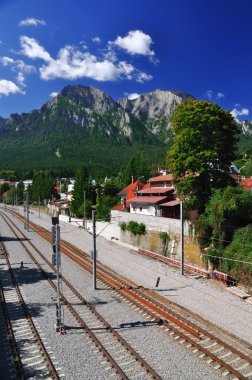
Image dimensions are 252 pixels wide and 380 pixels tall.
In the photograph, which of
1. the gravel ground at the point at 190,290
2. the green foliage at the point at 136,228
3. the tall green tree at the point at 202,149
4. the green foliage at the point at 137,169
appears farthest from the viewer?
the green foliage at the point at 137,169

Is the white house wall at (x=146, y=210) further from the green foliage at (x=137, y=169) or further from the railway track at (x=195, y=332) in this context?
the green foliage at (x=137, y=169)

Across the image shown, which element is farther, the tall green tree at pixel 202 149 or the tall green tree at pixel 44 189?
the tall green tree at pixel 44 189

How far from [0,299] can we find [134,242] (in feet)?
78.1

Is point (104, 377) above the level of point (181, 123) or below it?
below

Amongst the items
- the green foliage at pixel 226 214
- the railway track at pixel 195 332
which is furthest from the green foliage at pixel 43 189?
the railway track at pixel 195 332

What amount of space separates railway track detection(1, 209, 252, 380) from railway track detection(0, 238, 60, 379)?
19.9 ft

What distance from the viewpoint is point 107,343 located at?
1634 cm

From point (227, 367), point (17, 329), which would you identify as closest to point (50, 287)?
point (17, 329)

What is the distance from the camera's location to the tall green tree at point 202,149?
33.7 metres

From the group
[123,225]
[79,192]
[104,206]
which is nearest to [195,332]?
[123,225]

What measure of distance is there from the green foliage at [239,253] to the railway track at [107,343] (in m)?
11.8

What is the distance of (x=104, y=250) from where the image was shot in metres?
43.1

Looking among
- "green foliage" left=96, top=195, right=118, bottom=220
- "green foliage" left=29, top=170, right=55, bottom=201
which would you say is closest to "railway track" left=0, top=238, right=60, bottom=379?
"green foliage" left=96, top=195, right=118, bottom=220

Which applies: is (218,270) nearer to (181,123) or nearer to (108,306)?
(108,306)
